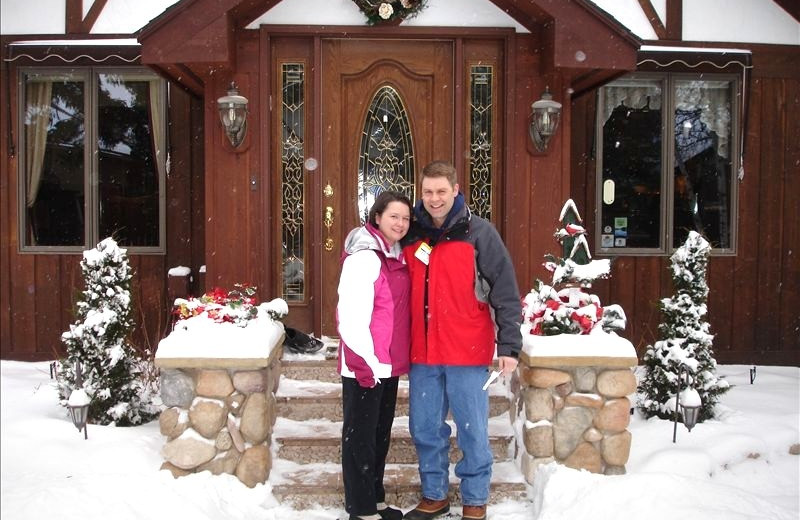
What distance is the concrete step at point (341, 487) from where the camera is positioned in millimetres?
3906

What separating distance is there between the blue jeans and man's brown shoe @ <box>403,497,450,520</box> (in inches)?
1.6

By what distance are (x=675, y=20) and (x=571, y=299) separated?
3.88 metres

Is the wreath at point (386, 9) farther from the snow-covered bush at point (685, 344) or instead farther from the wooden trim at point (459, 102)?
the snow-covered bush at point (685, 344)

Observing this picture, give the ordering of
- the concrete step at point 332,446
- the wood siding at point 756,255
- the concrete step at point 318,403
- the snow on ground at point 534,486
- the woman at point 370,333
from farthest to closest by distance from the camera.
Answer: the wood siding at point 756,255, the concrete step at point 318,403, the concrete step at point 332,446, the snow on ground at point 534,486, the woman at point 370,333

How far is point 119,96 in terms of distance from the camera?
674 centimetres

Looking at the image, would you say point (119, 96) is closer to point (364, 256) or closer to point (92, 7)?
point (92, 7)

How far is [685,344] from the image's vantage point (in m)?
5.09

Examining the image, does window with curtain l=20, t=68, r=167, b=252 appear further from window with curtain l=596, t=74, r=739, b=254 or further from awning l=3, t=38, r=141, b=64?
window with curtain l=596, t=74, r=739, b=254

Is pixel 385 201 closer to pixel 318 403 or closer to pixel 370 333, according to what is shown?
pixel 370 333

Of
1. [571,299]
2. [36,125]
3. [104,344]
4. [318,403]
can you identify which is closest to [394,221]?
[571,299]

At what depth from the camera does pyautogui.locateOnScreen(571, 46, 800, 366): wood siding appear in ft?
22.2

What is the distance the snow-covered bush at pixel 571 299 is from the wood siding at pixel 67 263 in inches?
147

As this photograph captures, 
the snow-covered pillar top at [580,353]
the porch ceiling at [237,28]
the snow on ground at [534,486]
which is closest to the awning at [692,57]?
the porch ceiling at [237,28]

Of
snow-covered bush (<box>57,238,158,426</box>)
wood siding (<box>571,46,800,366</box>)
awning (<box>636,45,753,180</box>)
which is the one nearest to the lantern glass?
snow-covered bush (<box>57,238,158,426</box>)
